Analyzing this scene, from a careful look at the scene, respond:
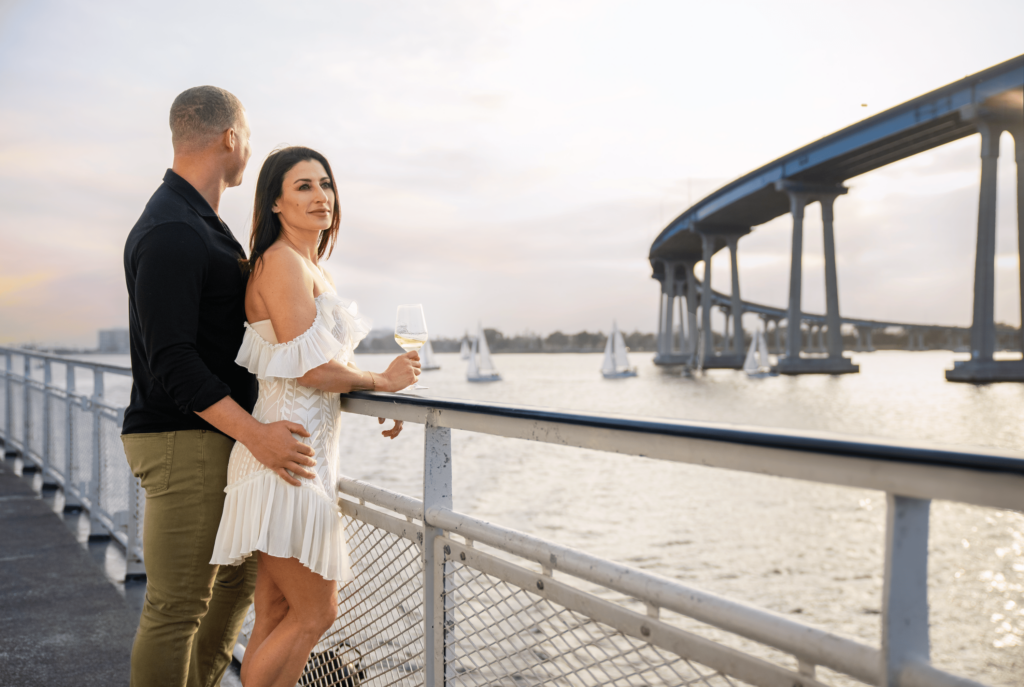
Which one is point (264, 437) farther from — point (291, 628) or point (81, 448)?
point (81, 448)

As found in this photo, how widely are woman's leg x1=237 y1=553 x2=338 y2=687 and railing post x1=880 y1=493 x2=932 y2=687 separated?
4.27ft

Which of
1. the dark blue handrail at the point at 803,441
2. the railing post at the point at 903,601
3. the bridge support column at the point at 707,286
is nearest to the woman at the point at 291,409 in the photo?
the dark blue handrail at the point at 803,441

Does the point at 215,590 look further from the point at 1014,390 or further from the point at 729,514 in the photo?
the point at 1014,390

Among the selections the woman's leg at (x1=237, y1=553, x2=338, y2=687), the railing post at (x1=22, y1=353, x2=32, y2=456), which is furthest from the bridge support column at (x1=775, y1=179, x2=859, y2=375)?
the woman's leg at (x1=237, y1=553, x2=338, y2=687)

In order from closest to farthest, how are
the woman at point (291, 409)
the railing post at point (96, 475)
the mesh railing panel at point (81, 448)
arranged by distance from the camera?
the woman at point (291, 409) < the railing post at point (96, 475) < the mesh railing panel at point (81, 448)

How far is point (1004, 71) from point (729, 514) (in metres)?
27.6

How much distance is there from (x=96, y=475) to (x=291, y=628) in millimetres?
3446

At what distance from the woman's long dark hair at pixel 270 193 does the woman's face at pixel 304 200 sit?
15mm

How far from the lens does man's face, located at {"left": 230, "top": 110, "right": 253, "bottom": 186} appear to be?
73.3 inches

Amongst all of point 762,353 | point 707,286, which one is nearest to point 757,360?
point 762,353

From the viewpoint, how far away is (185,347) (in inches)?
63.1

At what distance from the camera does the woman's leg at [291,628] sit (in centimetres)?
170

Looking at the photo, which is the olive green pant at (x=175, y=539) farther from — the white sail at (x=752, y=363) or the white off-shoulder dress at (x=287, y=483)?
the white sail at (x=752, y=363)

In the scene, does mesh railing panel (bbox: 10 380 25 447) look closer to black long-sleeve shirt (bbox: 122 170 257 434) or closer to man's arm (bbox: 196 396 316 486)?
black long-sleeve shirt (bbox: 122 170 257 434)
